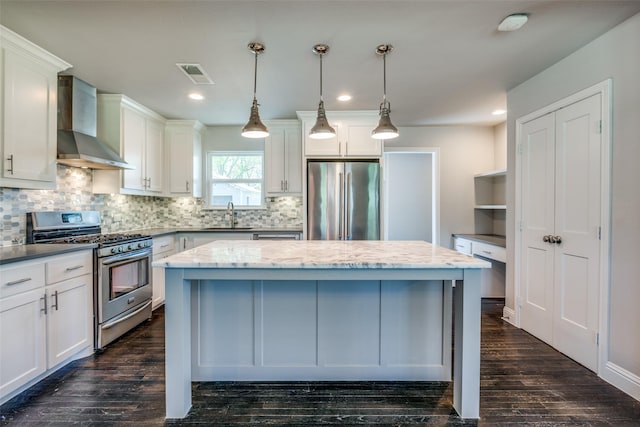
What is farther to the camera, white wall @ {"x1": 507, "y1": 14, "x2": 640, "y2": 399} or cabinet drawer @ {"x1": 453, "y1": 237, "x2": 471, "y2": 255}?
cabinet drawer @ {"x1": 453, "y1": 237, "x2": 471, "y2": 255}

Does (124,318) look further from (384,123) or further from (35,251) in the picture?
(384,123)

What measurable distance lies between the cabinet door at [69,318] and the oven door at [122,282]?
10 cm

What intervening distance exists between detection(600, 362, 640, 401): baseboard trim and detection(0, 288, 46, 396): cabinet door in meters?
3.95

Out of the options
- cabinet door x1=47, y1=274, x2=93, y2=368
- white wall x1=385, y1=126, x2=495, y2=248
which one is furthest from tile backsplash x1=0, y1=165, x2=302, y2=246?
white wall x1=385, y1=126, x2=495, y2=248

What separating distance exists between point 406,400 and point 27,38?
3673 millimetres

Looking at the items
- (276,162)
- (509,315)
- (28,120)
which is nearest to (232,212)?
(276,162)

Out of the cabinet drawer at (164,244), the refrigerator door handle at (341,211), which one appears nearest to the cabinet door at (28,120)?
the cabinet drawer at (164,244)

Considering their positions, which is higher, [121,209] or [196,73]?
[196,73]

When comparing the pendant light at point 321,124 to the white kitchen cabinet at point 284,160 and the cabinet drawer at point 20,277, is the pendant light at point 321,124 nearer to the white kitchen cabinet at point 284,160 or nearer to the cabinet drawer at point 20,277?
the white kitchen cabinet at point 284,160

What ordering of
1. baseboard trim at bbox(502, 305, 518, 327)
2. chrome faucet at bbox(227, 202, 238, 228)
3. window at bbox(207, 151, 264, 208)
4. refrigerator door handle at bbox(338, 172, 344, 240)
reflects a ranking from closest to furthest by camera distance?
1. baseboard trim at bbox(502, 305, 518, 327)
2. refrigerator door handle at bbox(338, 172, 344, 240)
3. chrome faucet at bbox(227, 202, 238, 228)
4. window at bbox(207, 151, 264, 208)

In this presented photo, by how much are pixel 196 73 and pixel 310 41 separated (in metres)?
1.21

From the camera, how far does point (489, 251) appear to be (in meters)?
3.79

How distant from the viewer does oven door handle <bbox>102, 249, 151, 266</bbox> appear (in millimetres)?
2708

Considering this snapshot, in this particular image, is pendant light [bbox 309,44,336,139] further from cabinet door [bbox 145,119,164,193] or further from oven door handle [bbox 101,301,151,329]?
cabinet door [bbox 145,119,164,193]
